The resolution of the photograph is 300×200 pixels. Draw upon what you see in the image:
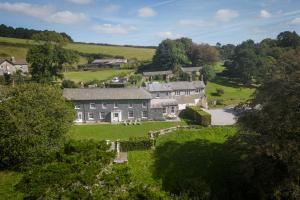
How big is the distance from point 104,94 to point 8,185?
84.7ft

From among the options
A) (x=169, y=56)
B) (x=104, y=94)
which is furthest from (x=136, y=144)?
(x=169, y=56)

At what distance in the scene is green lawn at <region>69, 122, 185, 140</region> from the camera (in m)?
42.9

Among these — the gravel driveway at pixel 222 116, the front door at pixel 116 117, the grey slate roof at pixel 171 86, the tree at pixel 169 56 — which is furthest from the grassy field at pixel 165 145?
the tree at pixel 169 56

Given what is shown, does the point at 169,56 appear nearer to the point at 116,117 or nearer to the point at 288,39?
the point at 288,39

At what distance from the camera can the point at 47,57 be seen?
74062 millimetres

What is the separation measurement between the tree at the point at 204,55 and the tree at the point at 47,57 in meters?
47.5

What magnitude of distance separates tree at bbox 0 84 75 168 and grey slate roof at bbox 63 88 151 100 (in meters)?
14.8

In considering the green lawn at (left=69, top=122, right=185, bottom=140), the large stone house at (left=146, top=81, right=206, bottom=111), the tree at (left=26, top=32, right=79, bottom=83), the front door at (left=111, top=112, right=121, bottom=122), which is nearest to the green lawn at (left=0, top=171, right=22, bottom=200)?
the green lawn at (left=69, top=122, right=185, bottom=140)

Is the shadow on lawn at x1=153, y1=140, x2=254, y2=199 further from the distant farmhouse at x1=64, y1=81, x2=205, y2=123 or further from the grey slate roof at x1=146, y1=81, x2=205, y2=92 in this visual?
the grey slate roof at x1=146, y1=81, x2=205, y2=92

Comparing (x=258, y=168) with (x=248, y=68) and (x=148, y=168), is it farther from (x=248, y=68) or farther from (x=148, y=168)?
(x=248, y=68)

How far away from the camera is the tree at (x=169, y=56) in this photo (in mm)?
105250

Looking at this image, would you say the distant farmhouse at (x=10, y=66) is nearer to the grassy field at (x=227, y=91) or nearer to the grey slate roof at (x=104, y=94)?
the grey slate roof at (x=104, y=94)

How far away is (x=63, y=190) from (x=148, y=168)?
16478 mm

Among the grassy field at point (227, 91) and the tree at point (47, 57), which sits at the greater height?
the tree at point (47, 57)
